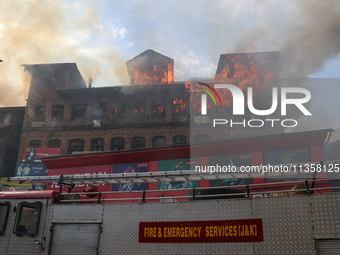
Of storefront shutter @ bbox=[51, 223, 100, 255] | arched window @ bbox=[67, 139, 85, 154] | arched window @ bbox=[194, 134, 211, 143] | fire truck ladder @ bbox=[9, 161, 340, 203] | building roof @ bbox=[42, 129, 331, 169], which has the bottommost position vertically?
storefront shutter @ bbox=[51, 223, 100, 255]

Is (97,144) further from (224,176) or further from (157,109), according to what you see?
(224,176)

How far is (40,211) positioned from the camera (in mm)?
8227

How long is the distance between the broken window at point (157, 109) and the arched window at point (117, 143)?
14.7 feet

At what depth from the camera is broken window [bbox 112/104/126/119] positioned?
31.5 metres

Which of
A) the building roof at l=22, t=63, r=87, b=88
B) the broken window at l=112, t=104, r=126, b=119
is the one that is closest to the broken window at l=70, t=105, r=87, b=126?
the broken window at l=112, t=104, r=126, b=119

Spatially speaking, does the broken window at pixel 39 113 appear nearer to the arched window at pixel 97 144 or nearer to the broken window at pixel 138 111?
the arched window at pixel 97 144

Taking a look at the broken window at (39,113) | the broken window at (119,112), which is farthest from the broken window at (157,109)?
the broken window at (39,113)

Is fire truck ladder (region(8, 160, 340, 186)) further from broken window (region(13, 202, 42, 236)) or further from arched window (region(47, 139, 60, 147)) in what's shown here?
arched window (region(47, 139, 60, 147))

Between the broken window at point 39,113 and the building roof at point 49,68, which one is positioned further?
the building roof at point 49,68

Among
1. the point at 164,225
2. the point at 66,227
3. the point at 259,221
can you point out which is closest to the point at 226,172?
the point at 259,221

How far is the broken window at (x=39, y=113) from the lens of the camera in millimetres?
32562

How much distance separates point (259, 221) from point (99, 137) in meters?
26.2

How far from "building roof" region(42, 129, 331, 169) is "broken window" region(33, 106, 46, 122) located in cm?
1875

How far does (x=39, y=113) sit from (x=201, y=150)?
85.2ft
